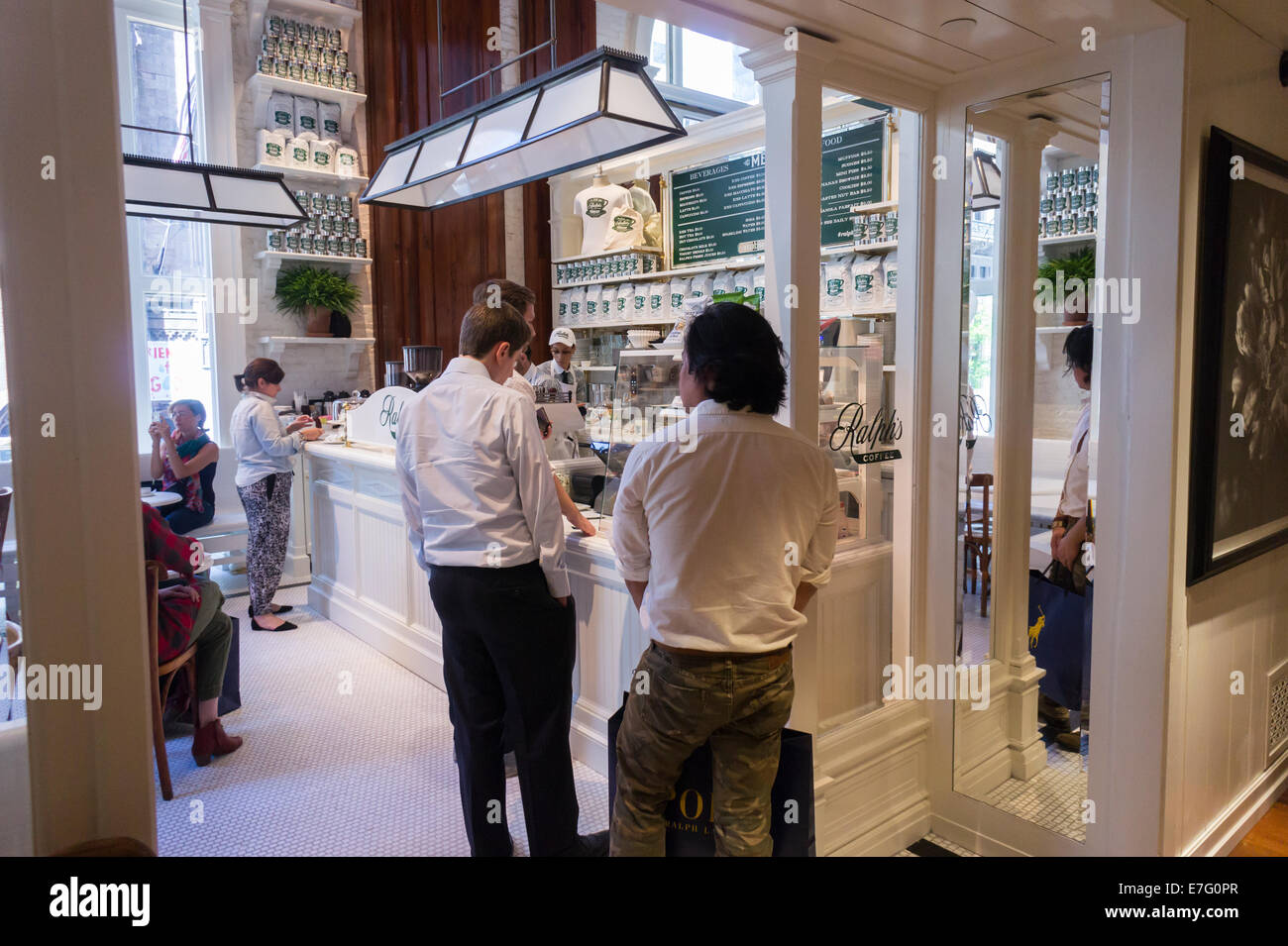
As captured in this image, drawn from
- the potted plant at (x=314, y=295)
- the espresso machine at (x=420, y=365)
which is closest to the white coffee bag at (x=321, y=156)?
the potted plant at (x=314, y=295)

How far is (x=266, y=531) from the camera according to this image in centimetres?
540

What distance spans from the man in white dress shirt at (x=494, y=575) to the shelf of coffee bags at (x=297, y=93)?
5.52 metres

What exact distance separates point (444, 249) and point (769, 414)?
6.92 metres

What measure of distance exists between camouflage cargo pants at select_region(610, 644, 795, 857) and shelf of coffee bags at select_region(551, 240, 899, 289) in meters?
4.30

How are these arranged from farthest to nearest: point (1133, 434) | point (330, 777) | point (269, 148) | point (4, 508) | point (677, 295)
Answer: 1. point (677, 295)
2. point (269, 148)
3. point (330, 777)
4. point (1133, 434)
5. point (4, 508)

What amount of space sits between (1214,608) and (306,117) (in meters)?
7.31

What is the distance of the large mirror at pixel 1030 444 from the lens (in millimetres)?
2590

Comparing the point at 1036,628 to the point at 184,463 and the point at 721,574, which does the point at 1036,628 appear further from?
the point at 184,463

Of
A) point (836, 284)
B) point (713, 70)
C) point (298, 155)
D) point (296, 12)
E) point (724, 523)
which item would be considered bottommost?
point (724, 523)

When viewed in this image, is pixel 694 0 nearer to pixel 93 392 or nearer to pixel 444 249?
pixel 93 392

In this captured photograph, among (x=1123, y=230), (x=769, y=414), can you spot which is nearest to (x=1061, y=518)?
(x=1123, y=230)

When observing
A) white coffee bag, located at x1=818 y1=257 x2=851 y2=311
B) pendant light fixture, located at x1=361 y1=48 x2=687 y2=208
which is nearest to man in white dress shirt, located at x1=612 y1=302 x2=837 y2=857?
pendant light fixture, located at x1=361 y1=48 x2=687 y2=208

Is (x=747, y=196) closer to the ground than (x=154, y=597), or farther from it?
farther from it

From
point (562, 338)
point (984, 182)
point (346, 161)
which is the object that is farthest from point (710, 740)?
point (346, 161)
